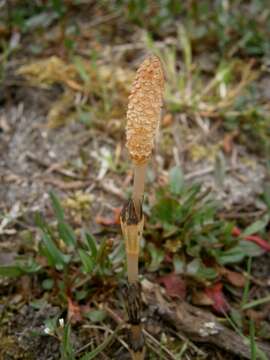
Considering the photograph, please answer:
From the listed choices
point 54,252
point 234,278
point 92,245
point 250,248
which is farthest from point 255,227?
point 54,252

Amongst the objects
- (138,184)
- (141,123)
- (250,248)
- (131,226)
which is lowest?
(250,248)

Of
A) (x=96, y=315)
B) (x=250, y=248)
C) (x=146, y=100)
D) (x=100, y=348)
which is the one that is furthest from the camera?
(x=250, y=248)

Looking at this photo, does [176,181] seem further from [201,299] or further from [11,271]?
[11,271]

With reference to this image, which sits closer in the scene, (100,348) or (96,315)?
(100,348)

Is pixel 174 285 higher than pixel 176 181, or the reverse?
pixel 176 181

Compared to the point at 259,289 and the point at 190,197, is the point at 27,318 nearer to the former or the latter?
the point at 190,197

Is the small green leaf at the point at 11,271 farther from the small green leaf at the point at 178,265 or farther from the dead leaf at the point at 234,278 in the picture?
the dead leaf at the point at 234,278

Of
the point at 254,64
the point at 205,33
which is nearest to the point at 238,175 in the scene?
the point at 254,64
